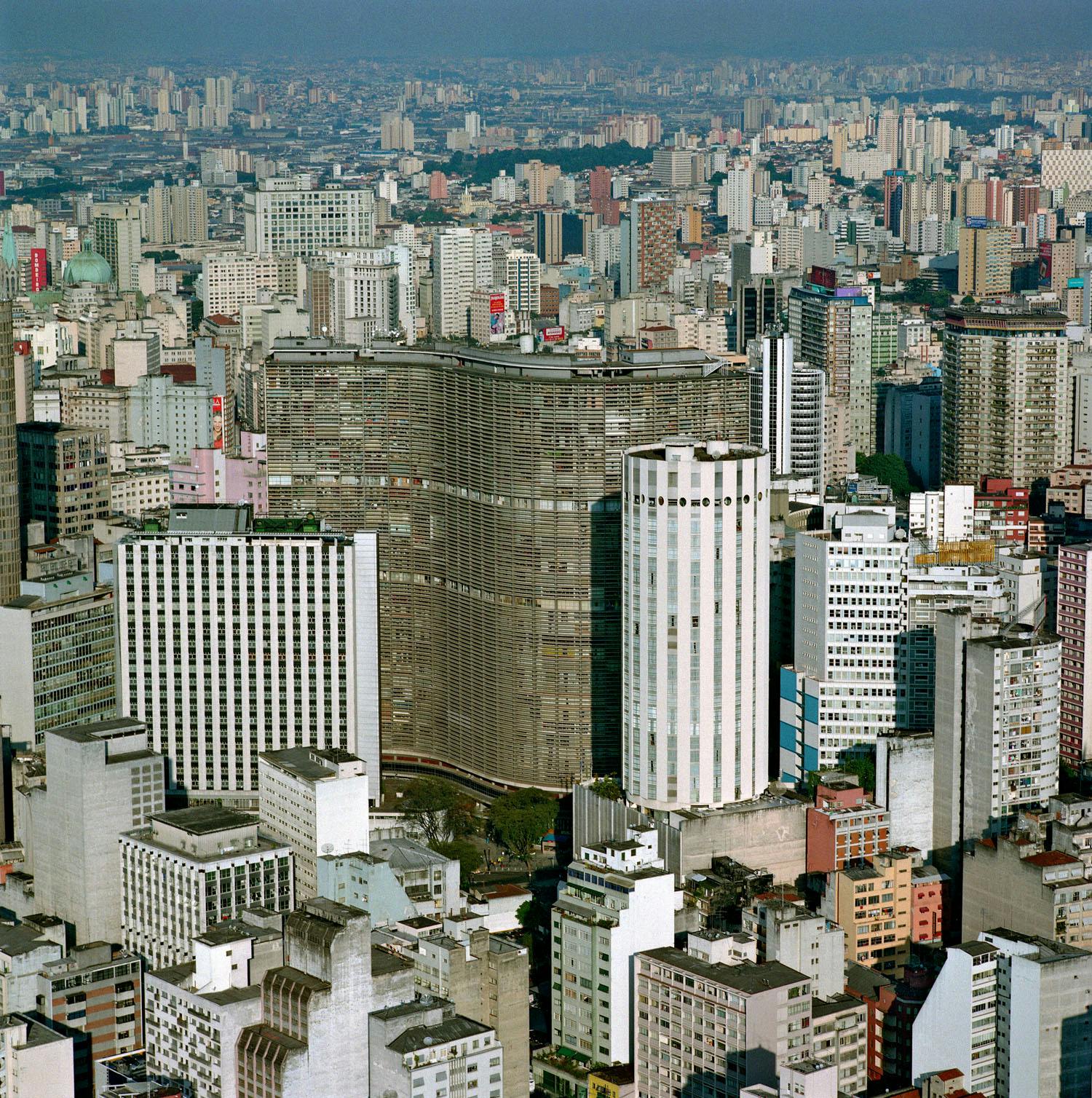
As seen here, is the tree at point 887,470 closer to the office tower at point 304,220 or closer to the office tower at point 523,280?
the office tower at point 523,280

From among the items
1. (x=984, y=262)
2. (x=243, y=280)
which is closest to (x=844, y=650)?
(x=243, y=280)

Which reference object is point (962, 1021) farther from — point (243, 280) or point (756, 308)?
point (243, 280)

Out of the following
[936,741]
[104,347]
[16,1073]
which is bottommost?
[16,1073]

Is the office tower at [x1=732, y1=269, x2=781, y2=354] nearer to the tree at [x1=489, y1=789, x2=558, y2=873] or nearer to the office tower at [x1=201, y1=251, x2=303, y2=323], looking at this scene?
the office tower at [x1=201, y1=251, x2=303, y2=323]

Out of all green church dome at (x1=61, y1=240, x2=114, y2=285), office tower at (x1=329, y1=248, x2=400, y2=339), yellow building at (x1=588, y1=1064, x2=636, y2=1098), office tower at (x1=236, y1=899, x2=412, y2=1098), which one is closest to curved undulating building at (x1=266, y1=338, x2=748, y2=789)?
yellow building at (x1=588, y1=1064, x2=636, y2=1098)

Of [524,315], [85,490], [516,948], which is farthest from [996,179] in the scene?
[516,948]

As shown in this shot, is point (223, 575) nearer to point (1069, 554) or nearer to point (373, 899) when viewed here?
point (373, 899)
